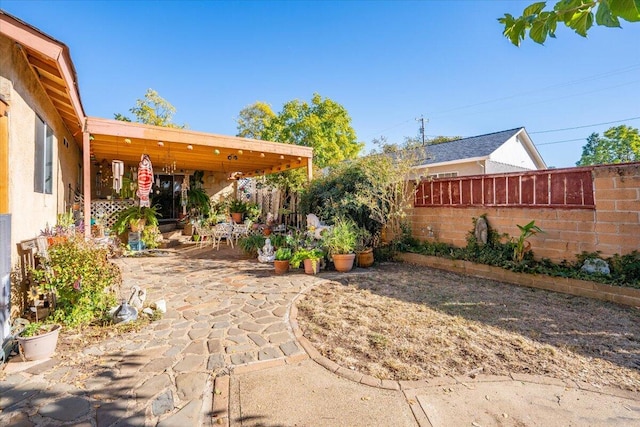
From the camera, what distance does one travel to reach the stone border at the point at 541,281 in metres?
3.99

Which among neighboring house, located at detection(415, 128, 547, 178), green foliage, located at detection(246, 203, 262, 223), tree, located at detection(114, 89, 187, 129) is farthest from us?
tree, located at detection(114, 89, 187, 129)

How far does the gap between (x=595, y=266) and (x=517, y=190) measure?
5.40 ft

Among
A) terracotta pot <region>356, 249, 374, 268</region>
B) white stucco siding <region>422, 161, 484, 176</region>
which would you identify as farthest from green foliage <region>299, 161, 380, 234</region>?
white stucco siding <region>422, 161, 484, 176</region>

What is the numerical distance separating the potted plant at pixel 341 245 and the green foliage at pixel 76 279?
3710mm

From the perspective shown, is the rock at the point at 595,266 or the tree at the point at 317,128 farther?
the tree at the point at 317,128

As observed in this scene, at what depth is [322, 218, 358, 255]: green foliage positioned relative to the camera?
610cm

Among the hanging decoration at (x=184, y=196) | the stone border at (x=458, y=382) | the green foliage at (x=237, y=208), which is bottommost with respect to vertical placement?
the stone border at (x=458, y=382)

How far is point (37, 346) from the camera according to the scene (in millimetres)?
2654

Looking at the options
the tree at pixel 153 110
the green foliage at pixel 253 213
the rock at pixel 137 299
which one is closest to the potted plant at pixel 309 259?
the rock at pixel 137 299

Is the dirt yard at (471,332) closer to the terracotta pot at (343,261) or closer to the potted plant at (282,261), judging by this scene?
the terracotta pot at (343,261)

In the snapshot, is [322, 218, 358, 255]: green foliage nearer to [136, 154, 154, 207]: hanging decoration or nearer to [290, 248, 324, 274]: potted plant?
[290, 248, 324, 274]: potted plant

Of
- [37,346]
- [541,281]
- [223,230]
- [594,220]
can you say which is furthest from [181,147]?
[594,220]

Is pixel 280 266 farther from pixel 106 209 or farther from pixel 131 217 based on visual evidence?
pixel 106 209

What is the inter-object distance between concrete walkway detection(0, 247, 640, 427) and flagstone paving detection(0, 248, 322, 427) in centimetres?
1
